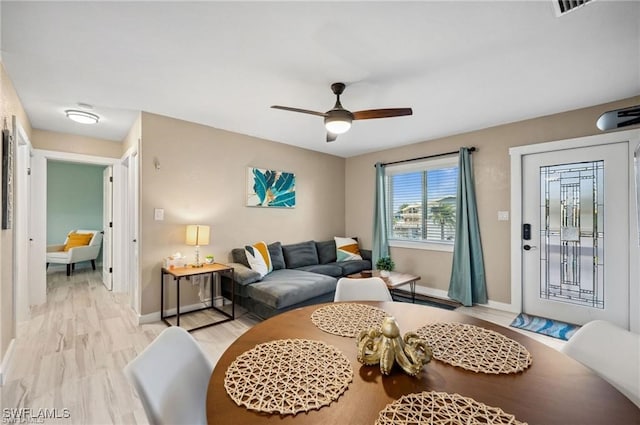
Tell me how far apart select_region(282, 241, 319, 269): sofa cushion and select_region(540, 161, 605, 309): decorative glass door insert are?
305cm

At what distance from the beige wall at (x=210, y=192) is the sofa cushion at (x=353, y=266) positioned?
76cm

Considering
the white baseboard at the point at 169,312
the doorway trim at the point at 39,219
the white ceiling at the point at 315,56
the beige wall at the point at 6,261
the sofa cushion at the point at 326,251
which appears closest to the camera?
the white ceiling at the point at 315,56

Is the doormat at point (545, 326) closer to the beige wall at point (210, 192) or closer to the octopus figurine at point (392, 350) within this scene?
the octopus figurine at point (392, 350)

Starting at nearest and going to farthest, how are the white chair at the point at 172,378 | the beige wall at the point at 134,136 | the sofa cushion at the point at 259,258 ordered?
the white chair at the point at 172,378 → the beige wall at the point at 134,136 → the sofa cushion at the point at 259,258

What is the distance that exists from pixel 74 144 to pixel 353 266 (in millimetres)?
4493

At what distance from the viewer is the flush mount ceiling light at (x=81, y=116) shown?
122 inches

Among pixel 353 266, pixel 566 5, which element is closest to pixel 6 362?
pixel 353 266

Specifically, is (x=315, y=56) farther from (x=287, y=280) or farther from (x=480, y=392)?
(x=287, y=280)

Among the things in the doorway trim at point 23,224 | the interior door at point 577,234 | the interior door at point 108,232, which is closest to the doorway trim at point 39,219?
the doorway trim at point 23,224

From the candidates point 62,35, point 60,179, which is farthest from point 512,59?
point 60,179

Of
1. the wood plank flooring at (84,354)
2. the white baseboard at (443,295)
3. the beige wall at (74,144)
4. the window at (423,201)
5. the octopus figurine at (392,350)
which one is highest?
the beige wall at (74,144)

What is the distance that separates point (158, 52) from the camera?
2059 mm

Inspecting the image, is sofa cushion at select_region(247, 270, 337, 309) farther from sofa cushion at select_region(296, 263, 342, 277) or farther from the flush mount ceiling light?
the flush mount ceiling light

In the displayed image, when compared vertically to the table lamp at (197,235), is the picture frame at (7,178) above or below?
above
